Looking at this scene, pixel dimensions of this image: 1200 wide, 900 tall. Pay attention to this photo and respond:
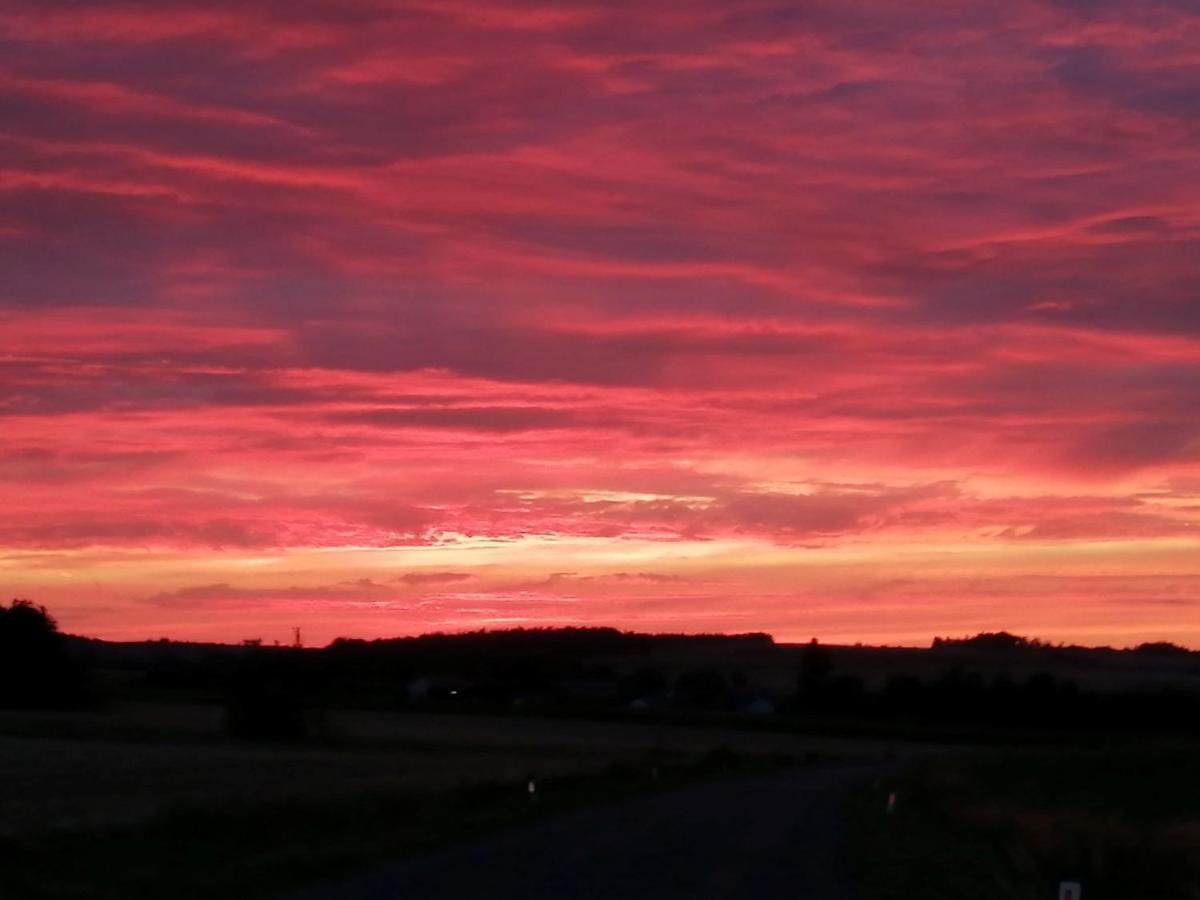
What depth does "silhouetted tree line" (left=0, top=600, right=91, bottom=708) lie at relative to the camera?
302 ft

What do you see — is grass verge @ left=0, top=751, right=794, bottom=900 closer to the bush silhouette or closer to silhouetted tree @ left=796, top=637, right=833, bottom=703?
the bush silhouette

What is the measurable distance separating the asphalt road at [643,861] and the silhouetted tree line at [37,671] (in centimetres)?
6437

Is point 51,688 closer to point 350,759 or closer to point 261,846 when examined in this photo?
point 350,759

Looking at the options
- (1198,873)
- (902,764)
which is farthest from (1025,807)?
(902,764)

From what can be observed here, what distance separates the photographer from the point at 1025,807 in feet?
110

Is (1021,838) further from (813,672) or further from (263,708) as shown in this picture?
(813,672)

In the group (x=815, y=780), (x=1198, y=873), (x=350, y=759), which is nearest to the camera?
(x=1198, y=873)

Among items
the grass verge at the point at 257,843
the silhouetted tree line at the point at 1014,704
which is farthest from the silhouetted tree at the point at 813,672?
the grass verge at the point at 257,843

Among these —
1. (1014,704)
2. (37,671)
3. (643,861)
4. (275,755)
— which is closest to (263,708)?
(275,755)

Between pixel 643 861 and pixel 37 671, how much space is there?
76.3 metres

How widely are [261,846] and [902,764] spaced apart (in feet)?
126

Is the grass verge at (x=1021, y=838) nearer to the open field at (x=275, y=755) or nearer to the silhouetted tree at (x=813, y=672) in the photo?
the open field at (x=275, y=755)

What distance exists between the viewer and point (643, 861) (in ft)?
72.1

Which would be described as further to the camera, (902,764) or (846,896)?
(902,764)
